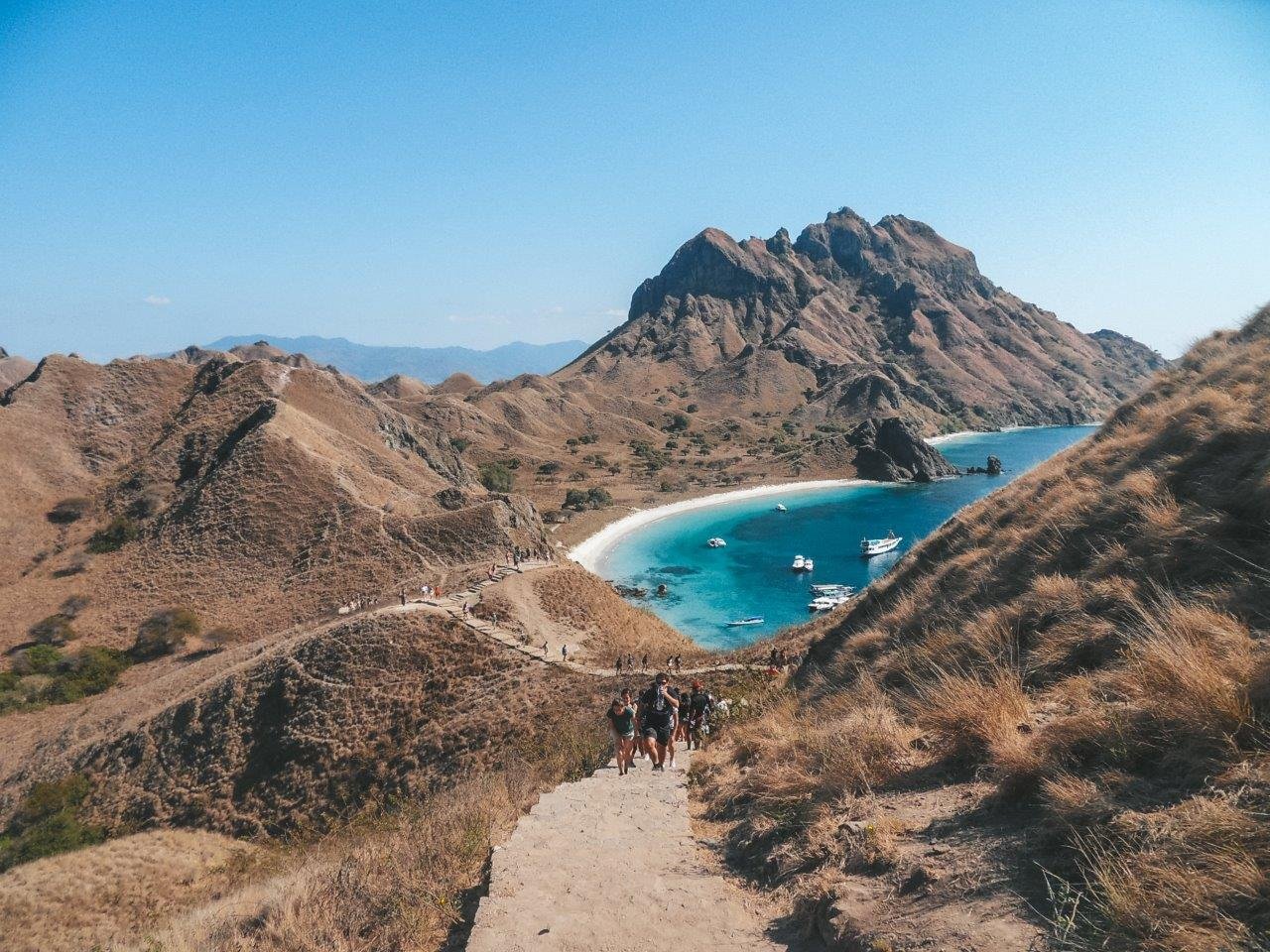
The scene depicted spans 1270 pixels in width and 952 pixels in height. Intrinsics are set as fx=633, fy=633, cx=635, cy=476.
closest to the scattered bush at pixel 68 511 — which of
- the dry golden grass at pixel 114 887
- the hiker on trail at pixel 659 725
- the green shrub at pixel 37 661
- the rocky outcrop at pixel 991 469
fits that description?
the green shrub at pixel 37 661

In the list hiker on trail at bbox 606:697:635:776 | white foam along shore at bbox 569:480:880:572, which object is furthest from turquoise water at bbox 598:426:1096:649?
hiker on trail at bbox 606:697:635:776

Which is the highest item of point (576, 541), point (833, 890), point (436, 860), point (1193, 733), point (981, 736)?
point (1193, 733)

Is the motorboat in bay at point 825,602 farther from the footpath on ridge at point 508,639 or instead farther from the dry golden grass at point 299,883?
the dry golden grass at point 299,883

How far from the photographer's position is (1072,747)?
5.23 meters

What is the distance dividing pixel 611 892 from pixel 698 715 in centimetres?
812

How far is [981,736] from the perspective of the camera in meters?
6.32

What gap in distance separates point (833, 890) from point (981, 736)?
232cm

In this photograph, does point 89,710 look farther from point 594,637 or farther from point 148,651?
point 594,637

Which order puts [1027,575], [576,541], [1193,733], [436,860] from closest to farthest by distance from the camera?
[1193,733], [436,860], [1027,575], [576,541]

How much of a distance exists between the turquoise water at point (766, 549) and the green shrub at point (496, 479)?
868 inches

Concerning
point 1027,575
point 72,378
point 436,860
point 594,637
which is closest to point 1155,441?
point 1027,575

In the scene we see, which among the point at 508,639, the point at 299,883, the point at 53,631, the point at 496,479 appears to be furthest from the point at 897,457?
the point at 299,883

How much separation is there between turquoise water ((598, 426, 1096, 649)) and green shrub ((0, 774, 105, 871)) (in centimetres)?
3871

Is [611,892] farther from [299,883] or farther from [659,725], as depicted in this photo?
[299,883]
